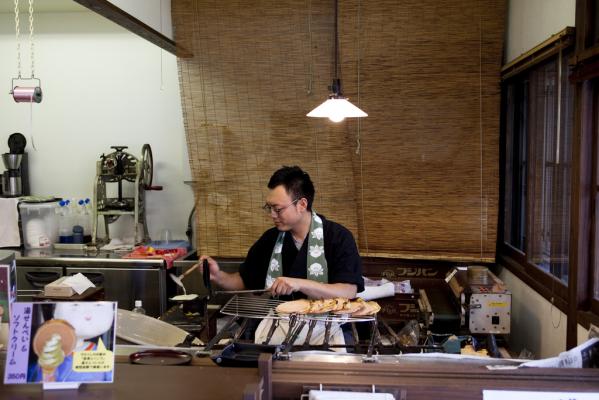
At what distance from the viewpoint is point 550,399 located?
1.46 m

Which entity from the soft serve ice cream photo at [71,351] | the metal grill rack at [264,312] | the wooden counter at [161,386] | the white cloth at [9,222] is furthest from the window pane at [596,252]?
the white cloth at [9,222]

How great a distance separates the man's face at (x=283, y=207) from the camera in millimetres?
2900

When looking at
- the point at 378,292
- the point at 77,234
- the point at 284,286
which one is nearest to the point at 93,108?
the point at 77,234

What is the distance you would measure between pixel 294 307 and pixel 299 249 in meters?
0.56

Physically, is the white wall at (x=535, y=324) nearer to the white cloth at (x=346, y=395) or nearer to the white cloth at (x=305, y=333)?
the white cloth at (x=305, y=333)

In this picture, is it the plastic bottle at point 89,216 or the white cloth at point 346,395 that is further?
the plastic bottle at point 89,216

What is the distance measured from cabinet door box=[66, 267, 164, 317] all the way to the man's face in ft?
5.37

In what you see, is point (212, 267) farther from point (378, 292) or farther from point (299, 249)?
point (378, 292)

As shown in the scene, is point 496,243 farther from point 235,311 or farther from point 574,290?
point 235,311

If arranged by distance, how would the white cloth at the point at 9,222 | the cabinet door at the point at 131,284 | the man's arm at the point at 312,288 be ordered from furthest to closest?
1. the white cloth at the point at 9,222
2. the cabinet door at the point at 131,284
3. the man's arm at the point at 312,288

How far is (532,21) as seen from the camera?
356 centimetres

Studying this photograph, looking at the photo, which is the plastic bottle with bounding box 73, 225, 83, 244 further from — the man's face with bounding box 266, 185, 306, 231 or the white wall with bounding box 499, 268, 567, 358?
the white wall with bounding box 499, 268, 567, 358

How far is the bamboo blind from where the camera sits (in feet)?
13.5

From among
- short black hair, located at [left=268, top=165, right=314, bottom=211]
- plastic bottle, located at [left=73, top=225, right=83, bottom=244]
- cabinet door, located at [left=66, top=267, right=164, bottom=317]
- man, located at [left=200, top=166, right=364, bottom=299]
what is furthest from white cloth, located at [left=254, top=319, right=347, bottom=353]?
plastic bottle, located at [left=73, top=225, right=83, bottom=244]
